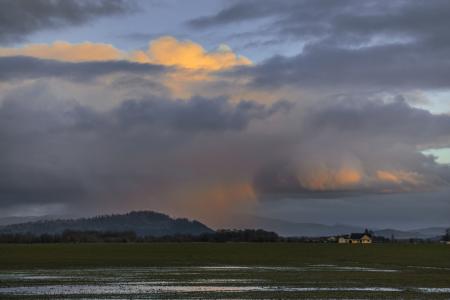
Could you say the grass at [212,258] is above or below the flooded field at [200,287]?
above

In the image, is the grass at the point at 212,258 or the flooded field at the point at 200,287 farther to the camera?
the grass at the point at 212,258

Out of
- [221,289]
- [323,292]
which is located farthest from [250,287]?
[323,292]

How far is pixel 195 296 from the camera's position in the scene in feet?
136

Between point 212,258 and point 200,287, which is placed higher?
point 212,258

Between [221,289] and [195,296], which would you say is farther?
[221,289]

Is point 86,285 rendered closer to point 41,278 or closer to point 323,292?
point 41,278

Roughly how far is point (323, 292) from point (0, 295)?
21046 millimetres

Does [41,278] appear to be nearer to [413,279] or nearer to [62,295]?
[62,295]

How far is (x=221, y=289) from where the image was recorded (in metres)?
46.6

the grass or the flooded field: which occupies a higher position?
the grass

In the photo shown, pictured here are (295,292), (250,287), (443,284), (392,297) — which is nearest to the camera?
(392,297)

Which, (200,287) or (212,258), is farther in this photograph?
(212,258)

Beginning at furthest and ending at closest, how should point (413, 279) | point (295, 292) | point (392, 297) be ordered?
point (413, 279) < point (295, 292) < point (392, 297)

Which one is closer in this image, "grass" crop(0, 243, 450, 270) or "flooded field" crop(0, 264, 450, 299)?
"flooded field" crop(0, 264, 450, 299)
